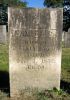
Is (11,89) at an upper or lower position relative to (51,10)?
lower

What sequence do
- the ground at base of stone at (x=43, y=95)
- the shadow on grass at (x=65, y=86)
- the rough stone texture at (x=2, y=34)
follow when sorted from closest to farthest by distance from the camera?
the ground at base of stone at (x=43, y=95), the shadow on grass at (x=65, y=86), the rough stone texture at (x=2, y=34)

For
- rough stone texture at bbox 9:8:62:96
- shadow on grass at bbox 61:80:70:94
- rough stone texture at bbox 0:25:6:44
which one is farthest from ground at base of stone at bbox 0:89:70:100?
rough stone texture at bbox 0:25:6:44

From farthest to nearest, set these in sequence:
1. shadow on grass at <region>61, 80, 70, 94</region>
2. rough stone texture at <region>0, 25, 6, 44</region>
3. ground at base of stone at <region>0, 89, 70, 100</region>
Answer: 1. rough stone texture at <region>0, 25, 6, 44</region>
2. shadow on grass at <region>61, 80, 70, 94</region>
3. ground at base of stone at <region>0, 89, 70, 100</region>

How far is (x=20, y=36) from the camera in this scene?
832 centimetres

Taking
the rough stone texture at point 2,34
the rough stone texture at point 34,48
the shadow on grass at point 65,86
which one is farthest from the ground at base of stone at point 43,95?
the rough stone texture at point 2,34

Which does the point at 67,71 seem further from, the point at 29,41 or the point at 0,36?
the point at 0,36

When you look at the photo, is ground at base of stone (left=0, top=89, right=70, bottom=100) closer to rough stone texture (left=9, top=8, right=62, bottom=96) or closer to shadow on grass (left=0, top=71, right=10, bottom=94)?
rough stone texture (left=9, top=8, right=62, bottom=96)

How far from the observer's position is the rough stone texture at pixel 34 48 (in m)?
8.29

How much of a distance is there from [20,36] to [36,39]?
404 mm

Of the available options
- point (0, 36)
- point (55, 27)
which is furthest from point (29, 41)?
point (0, 36)

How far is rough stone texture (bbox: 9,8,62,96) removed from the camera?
8289 millimetres

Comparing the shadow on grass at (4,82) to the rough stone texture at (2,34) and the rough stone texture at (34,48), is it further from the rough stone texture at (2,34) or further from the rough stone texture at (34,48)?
the rough stone texture at (2,34)

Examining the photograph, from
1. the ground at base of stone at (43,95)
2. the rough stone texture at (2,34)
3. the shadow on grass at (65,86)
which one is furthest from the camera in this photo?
the rough stone texture at (2,34)

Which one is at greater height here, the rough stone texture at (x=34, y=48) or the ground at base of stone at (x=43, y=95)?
the rough stone texture at (x=34, y=48)
